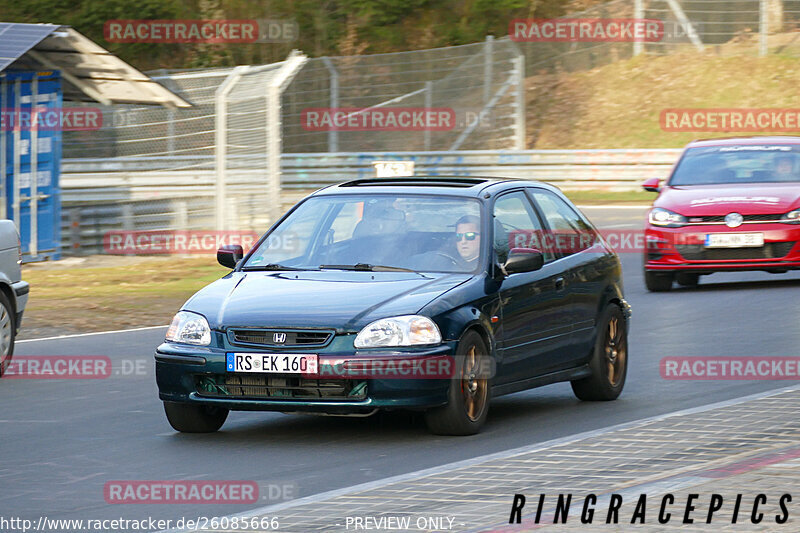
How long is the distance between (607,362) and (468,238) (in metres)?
1.65

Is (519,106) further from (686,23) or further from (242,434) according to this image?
(242,434)

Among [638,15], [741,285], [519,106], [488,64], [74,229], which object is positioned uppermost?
[638,15]

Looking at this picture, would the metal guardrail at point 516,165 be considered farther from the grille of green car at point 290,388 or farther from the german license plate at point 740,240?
the grille of green car at point 290,388

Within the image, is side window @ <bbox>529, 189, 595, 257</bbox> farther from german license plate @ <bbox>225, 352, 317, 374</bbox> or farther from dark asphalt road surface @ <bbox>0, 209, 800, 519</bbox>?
german license plate @ <bbox>225, 352, 317, 374</bbox>

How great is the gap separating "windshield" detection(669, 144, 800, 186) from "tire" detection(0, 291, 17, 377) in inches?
352

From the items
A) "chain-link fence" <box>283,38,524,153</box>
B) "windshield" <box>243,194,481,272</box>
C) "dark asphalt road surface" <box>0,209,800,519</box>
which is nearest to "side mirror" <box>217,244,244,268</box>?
"windshield" <box>243,194,481,272</box>

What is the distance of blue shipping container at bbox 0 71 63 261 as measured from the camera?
919 inches

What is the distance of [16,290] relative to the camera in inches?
462

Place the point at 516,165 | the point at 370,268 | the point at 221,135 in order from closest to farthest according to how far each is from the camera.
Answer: the point at 370,268
the point at 221,135
the point at 516,165

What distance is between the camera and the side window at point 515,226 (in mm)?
9672

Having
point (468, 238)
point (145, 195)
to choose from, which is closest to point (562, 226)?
point (468, 238)

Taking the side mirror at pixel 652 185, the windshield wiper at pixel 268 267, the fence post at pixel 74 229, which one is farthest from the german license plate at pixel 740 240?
the fence post at pixel 74 229

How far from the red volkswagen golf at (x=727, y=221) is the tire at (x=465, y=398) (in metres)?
8.46

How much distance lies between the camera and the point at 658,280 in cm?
1767
